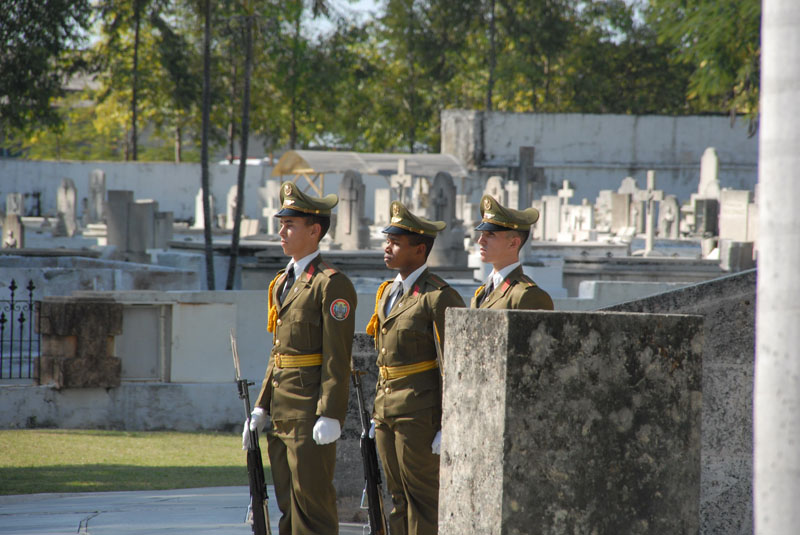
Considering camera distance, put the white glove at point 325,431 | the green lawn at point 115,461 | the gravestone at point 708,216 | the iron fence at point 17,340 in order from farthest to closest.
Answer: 1. the gravestone at point 708,216
2. the iron fence at point 17,340
3. the green lawn at point 115,461
4. the white glove at point 325,431

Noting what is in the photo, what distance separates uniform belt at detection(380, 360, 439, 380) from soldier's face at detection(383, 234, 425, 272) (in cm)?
43

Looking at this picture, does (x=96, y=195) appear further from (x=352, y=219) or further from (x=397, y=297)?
(x=397, y=297)

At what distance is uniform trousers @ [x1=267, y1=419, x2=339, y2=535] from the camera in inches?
183

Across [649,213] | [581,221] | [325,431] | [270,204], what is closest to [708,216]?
[649,213]

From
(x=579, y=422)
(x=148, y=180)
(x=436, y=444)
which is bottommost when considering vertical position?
(x=436, y=444)

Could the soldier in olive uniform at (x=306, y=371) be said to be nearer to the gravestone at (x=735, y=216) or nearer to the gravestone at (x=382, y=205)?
the gravestone at (x=735, y=216)

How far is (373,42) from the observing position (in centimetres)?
4978

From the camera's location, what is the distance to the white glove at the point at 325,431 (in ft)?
14.6

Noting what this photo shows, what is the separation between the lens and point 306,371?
15.5 feet

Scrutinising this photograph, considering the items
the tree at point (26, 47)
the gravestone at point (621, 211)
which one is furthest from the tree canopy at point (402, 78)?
the tree at point (26, 47)

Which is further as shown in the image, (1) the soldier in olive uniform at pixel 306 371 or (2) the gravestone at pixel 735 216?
(2) the gravestone at pixel 735 216

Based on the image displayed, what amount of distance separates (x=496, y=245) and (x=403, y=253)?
41cm

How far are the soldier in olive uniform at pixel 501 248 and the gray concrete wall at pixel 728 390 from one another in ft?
1.52

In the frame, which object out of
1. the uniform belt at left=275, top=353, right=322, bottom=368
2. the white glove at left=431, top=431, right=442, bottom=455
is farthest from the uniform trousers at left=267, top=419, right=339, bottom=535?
the white glove at left=431, top=431, right=442, bottom=455
